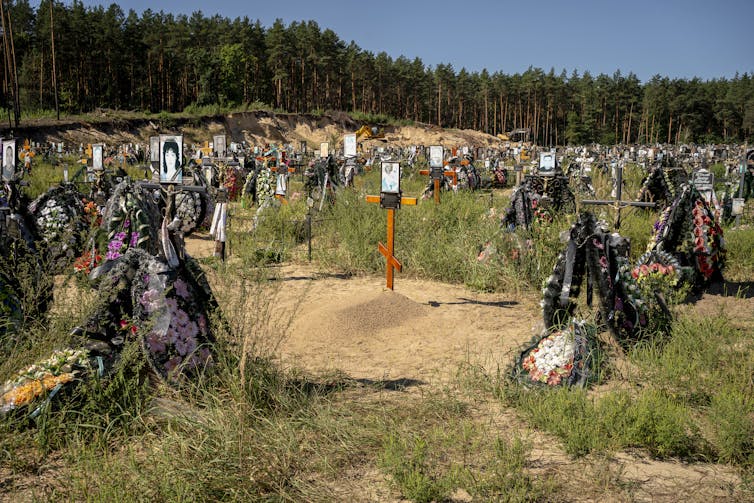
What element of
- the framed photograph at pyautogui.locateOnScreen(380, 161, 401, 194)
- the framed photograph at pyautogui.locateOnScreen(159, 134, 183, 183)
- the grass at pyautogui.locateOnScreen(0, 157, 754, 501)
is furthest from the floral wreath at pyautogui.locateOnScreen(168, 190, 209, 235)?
the grass at pyautogui.locateOnScreen(0, 157, 754, 501)

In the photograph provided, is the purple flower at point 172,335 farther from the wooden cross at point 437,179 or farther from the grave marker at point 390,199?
the wooden cross at point 437,179

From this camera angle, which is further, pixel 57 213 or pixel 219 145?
pixel 219 145

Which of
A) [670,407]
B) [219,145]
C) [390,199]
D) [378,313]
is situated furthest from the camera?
[219,145]

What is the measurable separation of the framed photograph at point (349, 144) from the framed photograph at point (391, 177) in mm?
6632

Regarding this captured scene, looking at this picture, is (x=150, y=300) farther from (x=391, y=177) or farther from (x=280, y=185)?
(x=280, y=185)

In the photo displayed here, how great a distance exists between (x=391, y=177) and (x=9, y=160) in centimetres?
450

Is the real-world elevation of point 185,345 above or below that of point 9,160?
below

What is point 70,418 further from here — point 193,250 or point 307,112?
point 307,112

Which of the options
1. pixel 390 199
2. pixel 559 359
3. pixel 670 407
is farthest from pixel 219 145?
pixel 670 407

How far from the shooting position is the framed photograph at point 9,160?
24.2 feet

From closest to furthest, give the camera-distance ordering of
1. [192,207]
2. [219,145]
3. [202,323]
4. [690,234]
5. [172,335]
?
[172,335] < [202,323] < [690,234] < [192,207] < [219,145]

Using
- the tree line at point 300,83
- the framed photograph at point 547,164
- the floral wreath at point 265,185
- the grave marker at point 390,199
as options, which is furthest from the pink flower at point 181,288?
the tree line at point 300,83

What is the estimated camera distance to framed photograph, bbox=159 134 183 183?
5688 millimetres

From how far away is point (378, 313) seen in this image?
252 inches
